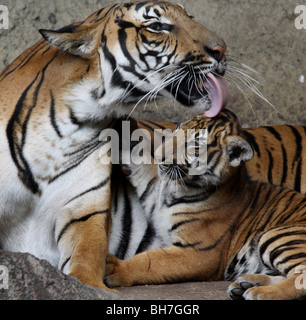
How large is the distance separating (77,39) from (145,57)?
38 centimetres

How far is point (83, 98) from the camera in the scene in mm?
3789

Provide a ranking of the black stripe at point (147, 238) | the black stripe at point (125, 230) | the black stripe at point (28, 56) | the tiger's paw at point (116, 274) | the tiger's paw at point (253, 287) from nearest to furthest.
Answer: the tiger's paw at point (253, 287)
the tiger's paw at point (116, 274)
the black stripe at point (28, 56)
the black stripe at point (147, 238)
the black stripe at point (125, 230)

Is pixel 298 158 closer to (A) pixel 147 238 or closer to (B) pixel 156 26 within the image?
(A) pixel 147 238

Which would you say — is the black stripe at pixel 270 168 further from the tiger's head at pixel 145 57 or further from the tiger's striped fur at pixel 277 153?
the tiger's head at pixel 145 57

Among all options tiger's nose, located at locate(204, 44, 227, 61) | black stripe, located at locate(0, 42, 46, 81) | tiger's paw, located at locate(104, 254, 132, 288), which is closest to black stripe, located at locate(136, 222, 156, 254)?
tiger's paw, located at locate(104, 254, 132, 288)

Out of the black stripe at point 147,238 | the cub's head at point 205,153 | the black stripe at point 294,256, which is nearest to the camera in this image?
the black stripe at point 294,256

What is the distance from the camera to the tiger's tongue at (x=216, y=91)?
3732 millimetres

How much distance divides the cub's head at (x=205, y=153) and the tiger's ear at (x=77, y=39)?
0.70 m

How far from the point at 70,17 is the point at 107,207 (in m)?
1.97

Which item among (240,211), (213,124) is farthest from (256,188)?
(213,124)

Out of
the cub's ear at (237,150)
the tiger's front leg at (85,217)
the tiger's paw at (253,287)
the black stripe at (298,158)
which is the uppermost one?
the tiger's front leg at (85,217)

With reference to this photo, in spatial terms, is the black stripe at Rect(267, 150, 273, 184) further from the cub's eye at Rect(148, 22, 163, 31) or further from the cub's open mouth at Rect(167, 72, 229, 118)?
the cub's eye at Rect(148, 22, 163, 31)

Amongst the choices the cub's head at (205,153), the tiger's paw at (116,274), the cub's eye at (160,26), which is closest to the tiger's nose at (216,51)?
the cub's eye at (160,26)

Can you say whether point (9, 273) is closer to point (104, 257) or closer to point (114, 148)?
point (104, 257)
